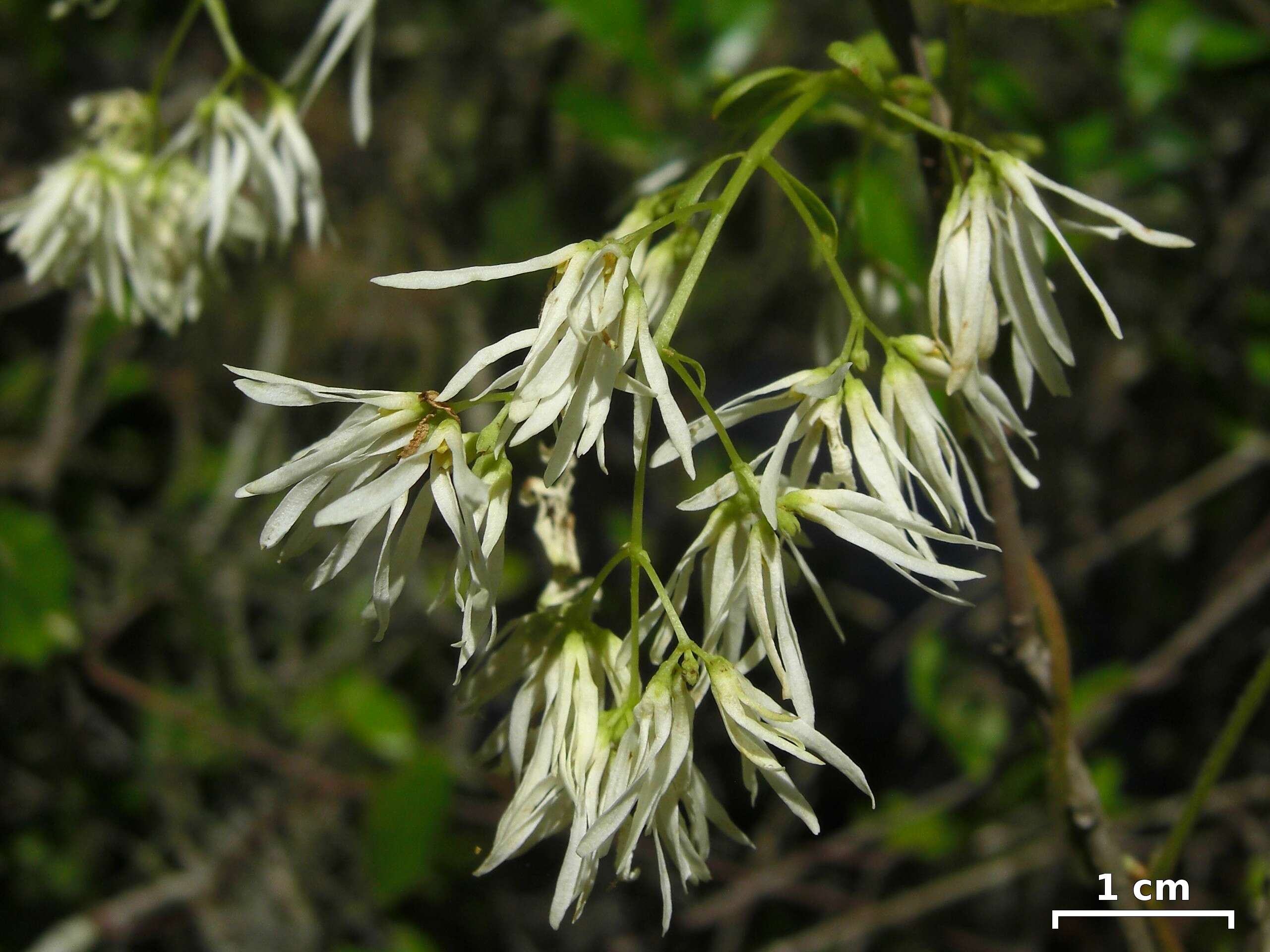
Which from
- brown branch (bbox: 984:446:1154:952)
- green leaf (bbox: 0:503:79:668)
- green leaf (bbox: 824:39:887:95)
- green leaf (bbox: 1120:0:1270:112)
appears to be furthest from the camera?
green leaf (bbox: 0:503:79:668)

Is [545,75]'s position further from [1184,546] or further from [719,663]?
[719,663]

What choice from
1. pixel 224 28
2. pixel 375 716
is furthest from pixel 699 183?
pixel 375 716

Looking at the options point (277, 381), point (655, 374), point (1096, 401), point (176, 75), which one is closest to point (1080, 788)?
point (655, 374)

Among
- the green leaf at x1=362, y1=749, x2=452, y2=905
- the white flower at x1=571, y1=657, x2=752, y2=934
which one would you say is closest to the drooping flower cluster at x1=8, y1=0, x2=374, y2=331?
the white flower at x1=571, y1=657, x2=752, y2=934

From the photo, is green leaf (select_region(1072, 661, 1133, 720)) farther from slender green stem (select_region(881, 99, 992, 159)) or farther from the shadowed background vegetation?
slender green stem (select_region(881, 99, 992, 159))

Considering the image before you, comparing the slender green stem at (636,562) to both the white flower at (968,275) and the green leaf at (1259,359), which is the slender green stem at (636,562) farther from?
the green leaf at (1259,359)

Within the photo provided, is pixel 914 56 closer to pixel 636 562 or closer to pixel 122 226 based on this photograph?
pixel 636 562

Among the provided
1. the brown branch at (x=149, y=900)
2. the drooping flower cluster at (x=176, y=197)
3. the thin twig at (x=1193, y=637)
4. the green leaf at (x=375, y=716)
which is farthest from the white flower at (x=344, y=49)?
the brown branch at (x=149, y=900)
